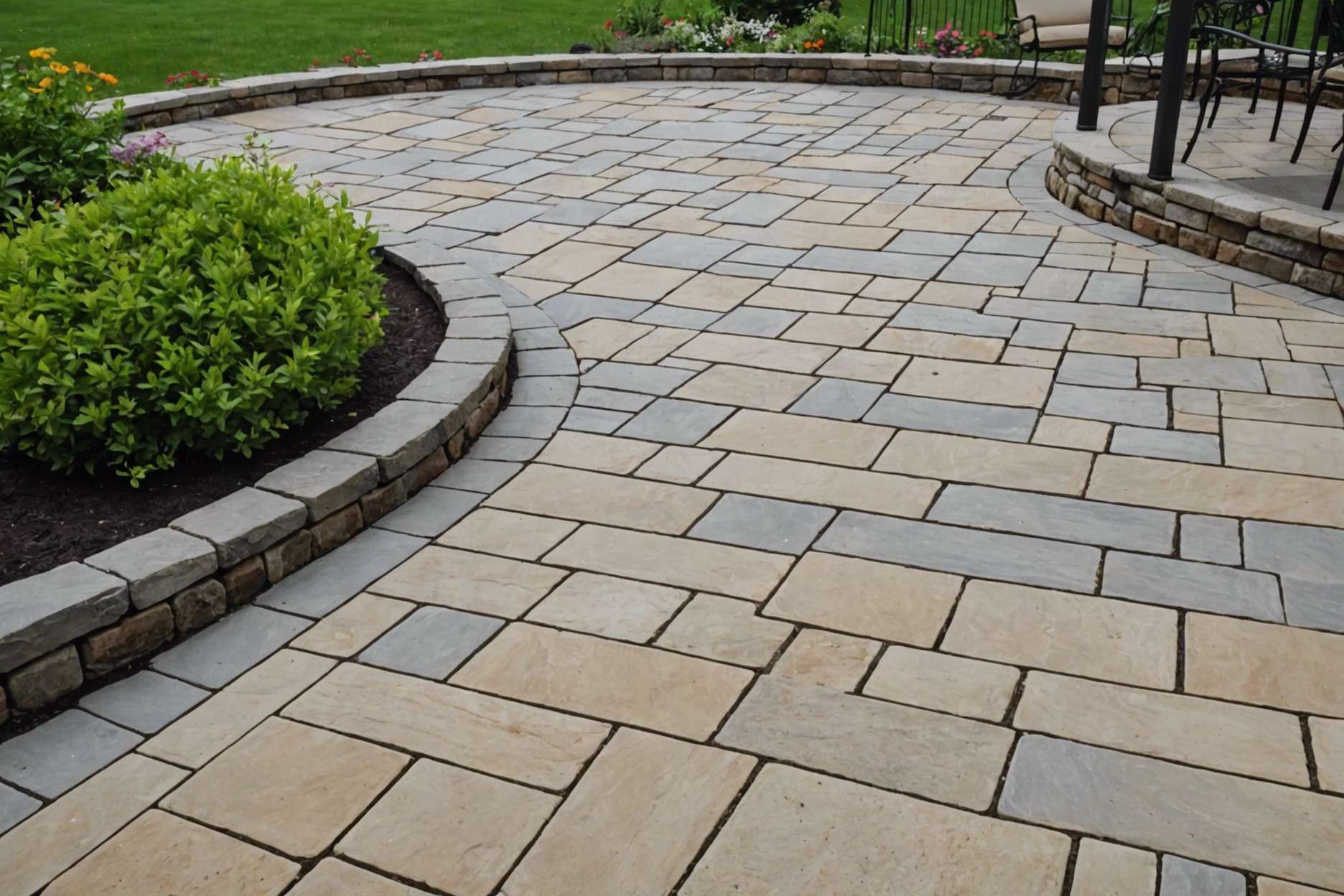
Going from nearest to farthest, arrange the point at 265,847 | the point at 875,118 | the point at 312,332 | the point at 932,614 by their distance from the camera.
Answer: the point at 265,847 < the point at 932,614 < the point at 312,332 < the point at 875,118

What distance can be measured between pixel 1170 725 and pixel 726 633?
94 centimetres

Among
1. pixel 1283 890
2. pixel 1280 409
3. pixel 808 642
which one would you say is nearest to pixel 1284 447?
pixel 1280 409

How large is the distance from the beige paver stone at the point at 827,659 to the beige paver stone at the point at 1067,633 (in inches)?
7.3

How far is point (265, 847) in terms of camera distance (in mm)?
2090

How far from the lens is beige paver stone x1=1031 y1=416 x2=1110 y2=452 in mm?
3504

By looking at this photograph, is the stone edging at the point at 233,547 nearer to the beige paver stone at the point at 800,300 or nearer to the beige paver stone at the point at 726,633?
the beige paver stone at the point at 726,633

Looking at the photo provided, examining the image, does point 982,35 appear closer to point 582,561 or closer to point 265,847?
point 582,561

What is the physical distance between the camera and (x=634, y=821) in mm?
2131

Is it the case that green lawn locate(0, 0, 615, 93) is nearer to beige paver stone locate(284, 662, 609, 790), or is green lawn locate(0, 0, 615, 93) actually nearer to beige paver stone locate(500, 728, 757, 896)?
beige paver stone locate(284, 662, 609, 790)

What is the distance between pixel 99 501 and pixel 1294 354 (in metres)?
3.83

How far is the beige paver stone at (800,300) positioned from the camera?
470 centimetres

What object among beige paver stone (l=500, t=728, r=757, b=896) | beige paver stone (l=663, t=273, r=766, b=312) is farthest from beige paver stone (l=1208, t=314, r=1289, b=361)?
beige paver stone (l=500, t=728, r=757, b=896)

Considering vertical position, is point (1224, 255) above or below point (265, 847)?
above

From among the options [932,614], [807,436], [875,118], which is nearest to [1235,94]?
[875,118]
